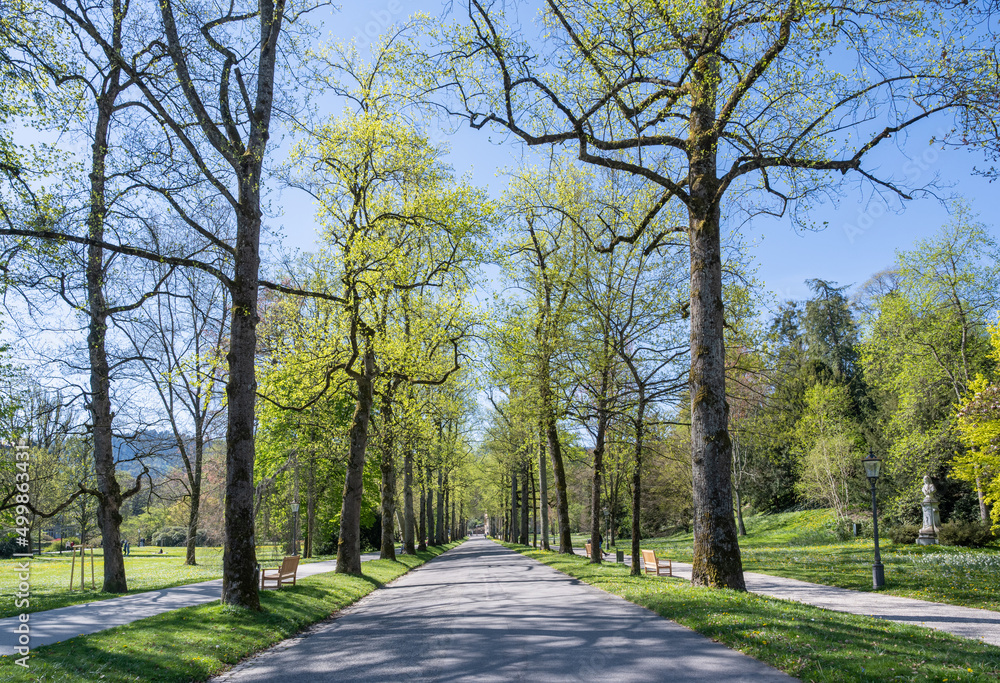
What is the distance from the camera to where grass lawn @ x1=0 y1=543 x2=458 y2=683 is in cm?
617

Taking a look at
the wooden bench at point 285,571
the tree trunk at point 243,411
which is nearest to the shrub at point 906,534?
the wooden bench at point 285,571

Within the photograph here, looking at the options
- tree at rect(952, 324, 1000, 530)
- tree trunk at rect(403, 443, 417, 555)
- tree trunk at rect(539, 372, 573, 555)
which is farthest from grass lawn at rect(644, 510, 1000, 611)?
tree trunk at rect(403, 443, 417, 555)

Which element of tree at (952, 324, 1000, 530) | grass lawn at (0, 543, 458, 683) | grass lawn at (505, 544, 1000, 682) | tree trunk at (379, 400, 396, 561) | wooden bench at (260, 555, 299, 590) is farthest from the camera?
tree trunk at (379, 400, 396, 561)

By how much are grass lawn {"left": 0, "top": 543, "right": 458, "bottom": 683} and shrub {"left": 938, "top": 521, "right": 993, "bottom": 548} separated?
26.7m

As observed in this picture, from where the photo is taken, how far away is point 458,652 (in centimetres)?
702

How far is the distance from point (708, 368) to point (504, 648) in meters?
6.19

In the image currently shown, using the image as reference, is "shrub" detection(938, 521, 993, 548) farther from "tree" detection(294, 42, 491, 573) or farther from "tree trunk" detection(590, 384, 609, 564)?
"tree" detection(294, 42, 491, 573)

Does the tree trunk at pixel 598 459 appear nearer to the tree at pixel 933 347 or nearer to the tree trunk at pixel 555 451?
the tree trunk at pixel 555 451

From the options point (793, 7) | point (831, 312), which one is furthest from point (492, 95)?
point (831, 312)

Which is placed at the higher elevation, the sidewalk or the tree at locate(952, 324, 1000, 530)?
the tree at locate(952, 324, 1000, 530)

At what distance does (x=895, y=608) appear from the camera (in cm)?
1201

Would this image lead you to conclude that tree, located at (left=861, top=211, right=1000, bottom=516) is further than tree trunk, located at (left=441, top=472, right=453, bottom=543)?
No

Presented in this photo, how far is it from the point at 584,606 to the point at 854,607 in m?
5.86

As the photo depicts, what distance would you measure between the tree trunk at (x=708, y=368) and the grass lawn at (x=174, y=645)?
23.4 feet
